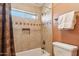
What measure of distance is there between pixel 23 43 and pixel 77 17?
709 mm

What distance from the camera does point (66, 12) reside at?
1265mm

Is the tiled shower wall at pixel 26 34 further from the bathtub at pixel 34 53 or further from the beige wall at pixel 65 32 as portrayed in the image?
the beige wall at pixel 65 32

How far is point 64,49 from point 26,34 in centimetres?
49

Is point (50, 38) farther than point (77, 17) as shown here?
Yes

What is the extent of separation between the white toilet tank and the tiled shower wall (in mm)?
215

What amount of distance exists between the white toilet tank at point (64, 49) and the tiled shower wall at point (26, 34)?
215mm

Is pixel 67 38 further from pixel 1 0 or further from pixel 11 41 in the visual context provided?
pixel 1 0

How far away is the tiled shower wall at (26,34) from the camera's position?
4.18 ft

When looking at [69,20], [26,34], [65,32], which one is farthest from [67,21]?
[26,34]

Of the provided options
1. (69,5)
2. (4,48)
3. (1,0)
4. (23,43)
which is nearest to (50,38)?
(23,43)

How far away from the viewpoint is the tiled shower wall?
127 cm

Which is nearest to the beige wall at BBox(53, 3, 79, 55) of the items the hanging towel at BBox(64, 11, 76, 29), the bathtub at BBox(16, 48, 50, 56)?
the hanging towel at BBox(64, 11, 76, 29)

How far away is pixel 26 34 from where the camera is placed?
1.29 m

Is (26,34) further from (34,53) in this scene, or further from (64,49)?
(64,49)
